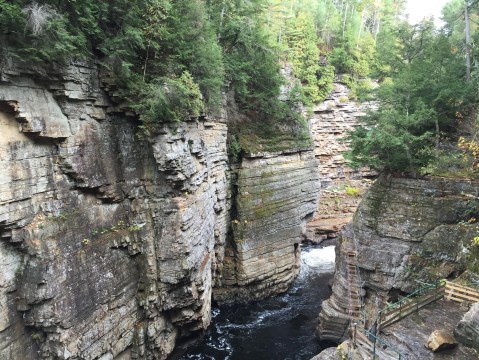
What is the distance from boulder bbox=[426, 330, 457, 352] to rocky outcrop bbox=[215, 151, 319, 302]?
1228 cm

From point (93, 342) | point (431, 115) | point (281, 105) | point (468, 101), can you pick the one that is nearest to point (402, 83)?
point (431, 115)

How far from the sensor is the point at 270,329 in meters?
19.3

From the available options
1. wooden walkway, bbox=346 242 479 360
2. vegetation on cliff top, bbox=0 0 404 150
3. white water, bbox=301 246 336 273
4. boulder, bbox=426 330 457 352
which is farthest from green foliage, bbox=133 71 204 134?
white water, bbox=301 246 336 273

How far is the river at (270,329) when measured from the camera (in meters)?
17.4

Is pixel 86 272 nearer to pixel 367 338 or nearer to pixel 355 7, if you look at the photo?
pixel 367 338

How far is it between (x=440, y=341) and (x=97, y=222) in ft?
36.4

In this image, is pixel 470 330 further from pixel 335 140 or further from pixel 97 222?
pixel 335 140

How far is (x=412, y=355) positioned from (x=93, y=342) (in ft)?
31.8

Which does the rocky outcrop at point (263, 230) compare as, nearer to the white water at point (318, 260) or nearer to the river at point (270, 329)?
the river at point (270, 329)

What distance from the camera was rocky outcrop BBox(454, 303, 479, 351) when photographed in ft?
29.2

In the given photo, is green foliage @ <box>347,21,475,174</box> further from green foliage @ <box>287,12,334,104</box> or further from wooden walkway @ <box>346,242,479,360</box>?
green foliage @ <box>287,12,334,104</box>

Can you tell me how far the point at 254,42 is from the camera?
21531mm

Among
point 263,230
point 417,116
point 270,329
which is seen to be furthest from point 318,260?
point 417,116

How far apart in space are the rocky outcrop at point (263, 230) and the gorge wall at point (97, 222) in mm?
1596
